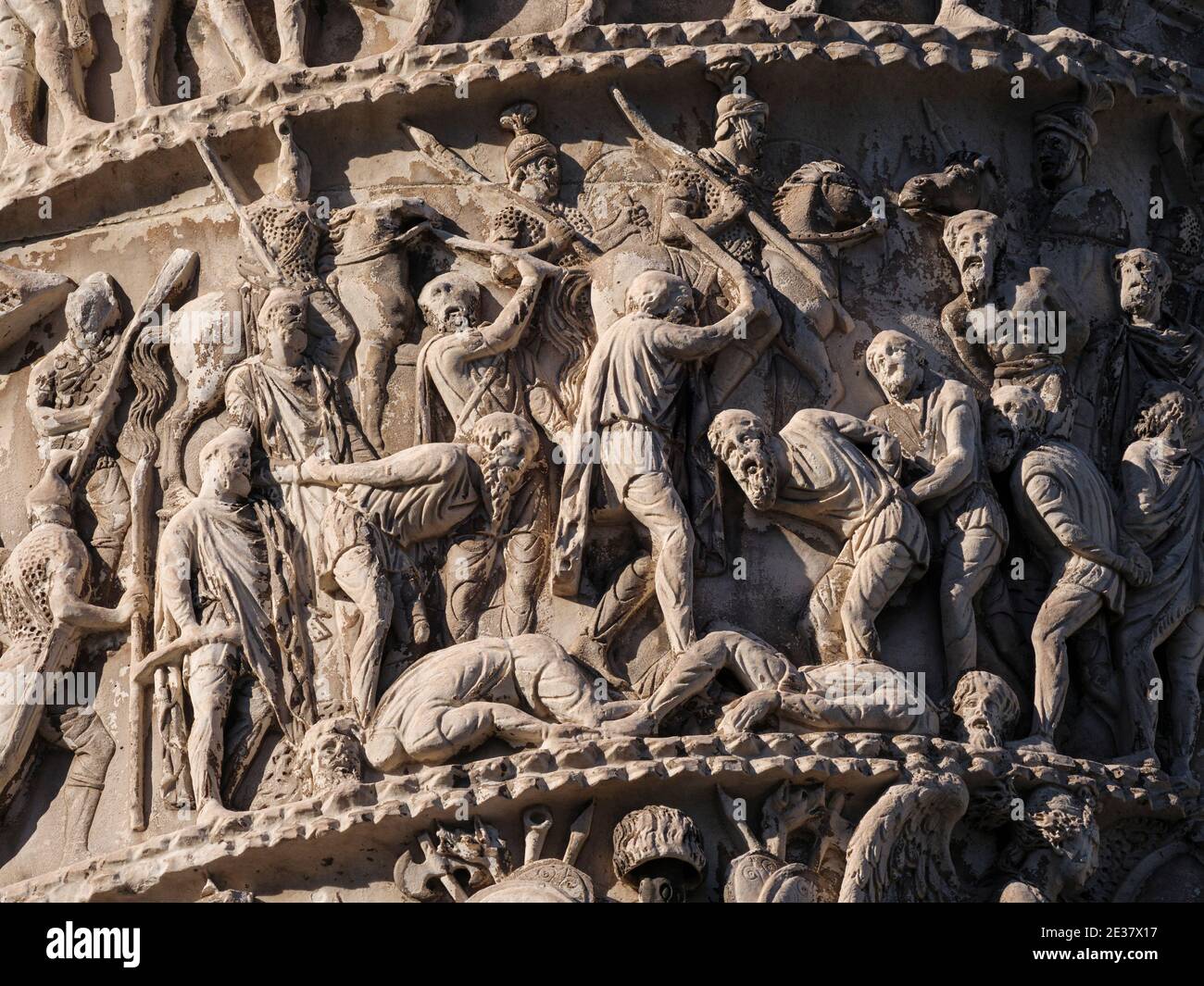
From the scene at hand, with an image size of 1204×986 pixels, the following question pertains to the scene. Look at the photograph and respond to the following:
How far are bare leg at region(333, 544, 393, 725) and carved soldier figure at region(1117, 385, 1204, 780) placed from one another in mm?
4341

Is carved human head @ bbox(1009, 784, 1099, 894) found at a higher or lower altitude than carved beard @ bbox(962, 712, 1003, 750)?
lower

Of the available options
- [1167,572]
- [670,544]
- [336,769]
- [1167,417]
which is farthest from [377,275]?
[1167,572]

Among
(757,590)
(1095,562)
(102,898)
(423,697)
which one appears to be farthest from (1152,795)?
(102,898)

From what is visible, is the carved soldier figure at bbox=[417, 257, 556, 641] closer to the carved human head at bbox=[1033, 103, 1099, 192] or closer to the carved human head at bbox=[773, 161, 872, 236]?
the carved human head at bbox=[773, 161, 872, 236]

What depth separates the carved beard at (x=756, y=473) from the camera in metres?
18.5

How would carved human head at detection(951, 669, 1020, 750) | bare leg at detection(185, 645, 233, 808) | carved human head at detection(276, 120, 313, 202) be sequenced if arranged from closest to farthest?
1. carved human head at detection(951, 669, 1020, 750)
2. bare leg at detection(185, 645, 233, 808)
3. carved human head at detection(276, 120, 313, 202)

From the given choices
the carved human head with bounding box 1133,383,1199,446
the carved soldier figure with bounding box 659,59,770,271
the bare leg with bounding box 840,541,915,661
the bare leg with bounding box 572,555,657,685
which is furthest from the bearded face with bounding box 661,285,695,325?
the carved human head with bounding box 1133,383,1199,446

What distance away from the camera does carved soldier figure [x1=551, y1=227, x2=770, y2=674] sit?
18312 millimetres

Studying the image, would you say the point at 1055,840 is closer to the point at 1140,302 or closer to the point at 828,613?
the point at 828,613

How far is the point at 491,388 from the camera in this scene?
1884 centimetres

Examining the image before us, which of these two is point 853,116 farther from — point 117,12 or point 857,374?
point 117,12

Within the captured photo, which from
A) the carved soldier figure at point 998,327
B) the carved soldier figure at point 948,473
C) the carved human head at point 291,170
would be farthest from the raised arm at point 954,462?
the carved human head at point 291,170

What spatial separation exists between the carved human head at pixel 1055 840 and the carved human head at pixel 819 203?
361 cm

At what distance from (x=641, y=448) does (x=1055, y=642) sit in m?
2.63
